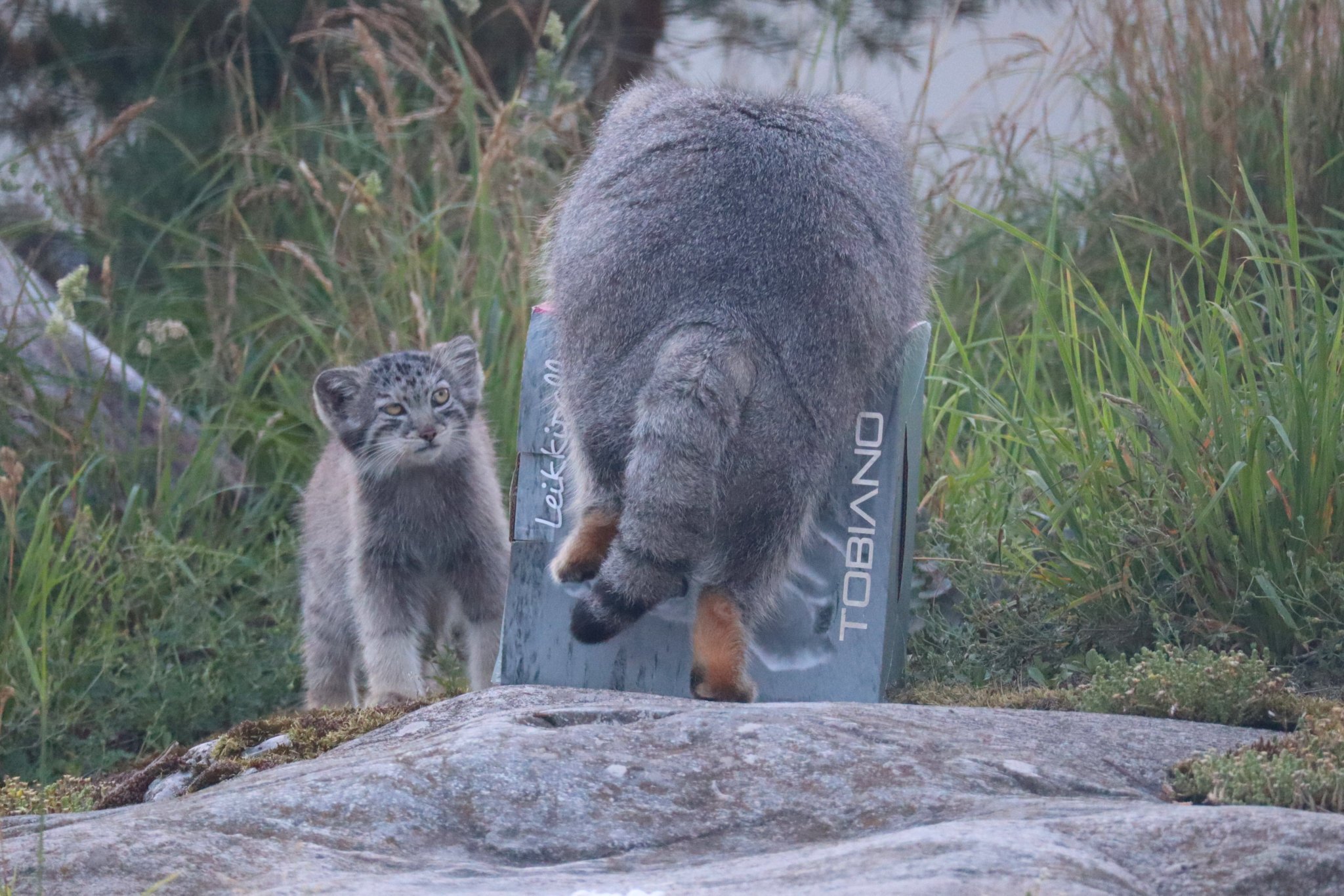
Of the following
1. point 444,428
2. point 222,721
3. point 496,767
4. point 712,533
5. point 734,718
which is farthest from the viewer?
point 222,721

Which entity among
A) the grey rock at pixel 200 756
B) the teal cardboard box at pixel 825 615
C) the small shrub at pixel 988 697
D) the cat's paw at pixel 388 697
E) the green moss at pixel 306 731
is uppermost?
the teal cardboard box at pixel 825 615

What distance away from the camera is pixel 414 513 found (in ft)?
14.5

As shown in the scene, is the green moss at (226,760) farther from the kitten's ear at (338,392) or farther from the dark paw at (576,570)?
the kitten's ear at (338,392)

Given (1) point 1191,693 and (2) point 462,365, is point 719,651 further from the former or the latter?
(2) point 462,365

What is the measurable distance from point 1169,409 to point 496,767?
210cm

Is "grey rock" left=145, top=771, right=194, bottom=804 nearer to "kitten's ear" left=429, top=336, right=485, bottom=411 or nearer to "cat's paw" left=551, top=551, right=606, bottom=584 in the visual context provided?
"cat's paw" left=551, top=551, right=606, bottom=584

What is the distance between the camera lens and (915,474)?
3680 mm

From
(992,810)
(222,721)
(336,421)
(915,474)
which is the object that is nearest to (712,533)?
(915,474)

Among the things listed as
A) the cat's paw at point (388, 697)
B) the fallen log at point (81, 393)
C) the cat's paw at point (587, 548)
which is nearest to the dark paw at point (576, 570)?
the cat's paw at point (587, 548)

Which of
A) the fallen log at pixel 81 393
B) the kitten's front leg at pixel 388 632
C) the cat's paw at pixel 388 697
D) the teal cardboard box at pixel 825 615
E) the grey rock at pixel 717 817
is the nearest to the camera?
the grey rock at pixel 717 817

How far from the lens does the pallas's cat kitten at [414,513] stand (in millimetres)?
4340

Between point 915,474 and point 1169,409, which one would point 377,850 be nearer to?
point 915,474

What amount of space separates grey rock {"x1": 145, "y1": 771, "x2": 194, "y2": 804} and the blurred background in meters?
1.22

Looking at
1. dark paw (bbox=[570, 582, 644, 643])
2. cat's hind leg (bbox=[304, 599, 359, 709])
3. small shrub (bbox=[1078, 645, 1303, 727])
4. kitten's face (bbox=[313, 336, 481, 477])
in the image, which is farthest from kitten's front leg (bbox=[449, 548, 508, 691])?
small shrub (bbox=[1078, 645, 1303, 727])
